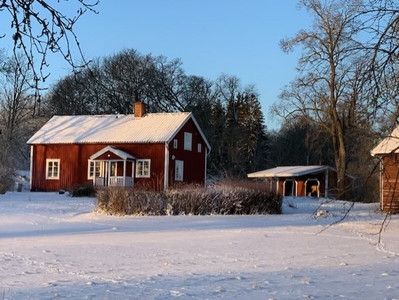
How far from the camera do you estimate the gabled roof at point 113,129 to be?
136ft

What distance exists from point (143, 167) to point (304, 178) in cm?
1475

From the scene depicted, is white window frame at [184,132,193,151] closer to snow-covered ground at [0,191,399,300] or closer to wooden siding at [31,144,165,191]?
wooden siding at [31,144,165,191]

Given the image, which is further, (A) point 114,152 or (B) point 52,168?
(B) point 52,168

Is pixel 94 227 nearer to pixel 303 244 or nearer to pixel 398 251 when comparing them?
pixel 303 244

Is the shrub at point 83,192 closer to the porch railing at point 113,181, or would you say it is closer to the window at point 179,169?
the porch railing at point 113,181

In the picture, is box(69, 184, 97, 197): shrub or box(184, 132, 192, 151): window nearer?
box(69, 184, 97, 197): shrub

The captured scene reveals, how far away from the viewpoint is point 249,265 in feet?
37.9

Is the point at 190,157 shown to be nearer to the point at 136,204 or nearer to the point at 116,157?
the point at 116,157

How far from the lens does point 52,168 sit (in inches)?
1720

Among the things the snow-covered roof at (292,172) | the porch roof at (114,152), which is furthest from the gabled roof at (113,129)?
the snow-covered roof at (292,172)

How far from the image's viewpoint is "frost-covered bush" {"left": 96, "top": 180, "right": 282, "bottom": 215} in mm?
23750

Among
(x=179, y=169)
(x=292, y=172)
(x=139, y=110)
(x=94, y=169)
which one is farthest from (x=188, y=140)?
(x=292, y=172)

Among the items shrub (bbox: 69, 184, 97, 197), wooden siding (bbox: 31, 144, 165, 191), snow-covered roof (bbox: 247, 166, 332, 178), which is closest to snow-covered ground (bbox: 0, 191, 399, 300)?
shrub (bbox: 69, 184, 97, 197)

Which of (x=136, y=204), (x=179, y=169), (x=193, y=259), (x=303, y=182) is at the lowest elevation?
(x=193, y=259)
